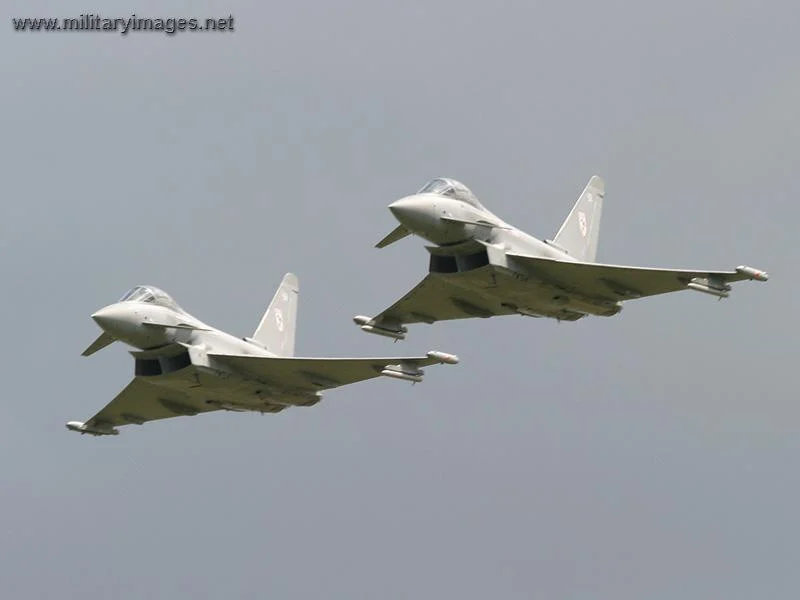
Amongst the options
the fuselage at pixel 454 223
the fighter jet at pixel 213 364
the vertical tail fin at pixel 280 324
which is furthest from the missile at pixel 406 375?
the vertical tail fin at pixel 280 324

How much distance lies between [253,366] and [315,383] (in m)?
2.46

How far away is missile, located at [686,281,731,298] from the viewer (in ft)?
245

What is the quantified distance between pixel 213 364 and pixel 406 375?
7.10 m

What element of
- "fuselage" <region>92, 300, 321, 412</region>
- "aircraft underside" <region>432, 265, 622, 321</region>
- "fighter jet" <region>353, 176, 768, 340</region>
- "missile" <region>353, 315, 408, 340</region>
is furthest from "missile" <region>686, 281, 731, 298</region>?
"fuselage" <region>92, 300, 321, 412</region>

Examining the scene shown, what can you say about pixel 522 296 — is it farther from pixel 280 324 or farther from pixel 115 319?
pixel 115 319

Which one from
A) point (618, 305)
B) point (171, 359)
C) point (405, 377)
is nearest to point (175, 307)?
point (171, 359)

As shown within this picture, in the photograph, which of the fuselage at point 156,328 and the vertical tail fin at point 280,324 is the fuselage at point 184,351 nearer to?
the fuselage at point 156,328

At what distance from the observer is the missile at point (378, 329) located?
267ft

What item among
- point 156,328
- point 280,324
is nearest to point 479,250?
point 280,324

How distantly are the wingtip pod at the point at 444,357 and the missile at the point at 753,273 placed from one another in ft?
34.3

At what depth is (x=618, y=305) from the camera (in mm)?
78562

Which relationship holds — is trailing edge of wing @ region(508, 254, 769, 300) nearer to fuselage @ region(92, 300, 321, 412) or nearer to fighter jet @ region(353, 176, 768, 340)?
fighter jet @ region(353, 176, 768, 340)

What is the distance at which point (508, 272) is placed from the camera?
76.6 meters

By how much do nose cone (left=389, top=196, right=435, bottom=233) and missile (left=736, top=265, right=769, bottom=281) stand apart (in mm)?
11065
